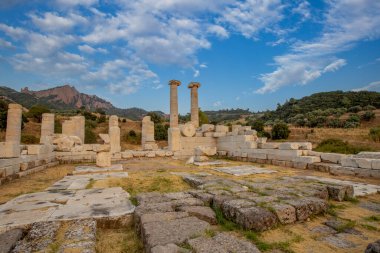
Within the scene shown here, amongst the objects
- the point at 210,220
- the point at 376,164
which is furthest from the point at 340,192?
the point at 376,164

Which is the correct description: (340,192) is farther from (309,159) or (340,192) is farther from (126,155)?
(126,155)

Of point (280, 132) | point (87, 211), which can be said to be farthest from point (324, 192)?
point (280, 132)

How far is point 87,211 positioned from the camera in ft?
11.9

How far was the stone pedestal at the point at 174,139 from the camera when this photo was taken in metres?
13.7

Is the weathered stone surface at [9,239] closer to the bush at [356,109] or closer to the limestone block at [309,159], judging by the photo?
the limestone block at [309,159]

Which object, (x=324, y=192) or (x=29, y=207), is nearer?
(x=29, y=207)

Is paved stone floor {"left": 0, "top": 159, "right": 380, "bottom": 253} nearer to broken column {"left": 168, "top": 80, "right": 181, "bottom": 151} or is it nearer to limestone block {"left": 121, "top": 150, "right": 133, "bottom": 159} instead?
limestone block {"left": 121, "top": 150, "right": 133, "bottom": 159}

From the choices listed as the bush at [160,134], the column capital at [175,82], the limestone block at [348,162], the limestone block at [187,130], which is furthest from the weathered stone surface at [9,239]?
the bush at [160,134]

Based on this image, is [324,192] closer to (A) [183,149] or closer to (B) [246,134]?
(B) [246,134]

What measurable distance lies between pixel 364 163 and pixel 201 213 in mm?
6579

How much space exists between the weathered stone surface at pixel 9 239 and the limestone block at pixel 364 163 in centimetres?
871

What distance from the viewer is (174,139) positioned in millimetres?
13734

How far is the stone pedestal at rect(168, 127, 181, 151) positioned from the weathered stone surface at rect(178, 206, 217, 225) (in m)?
10.0

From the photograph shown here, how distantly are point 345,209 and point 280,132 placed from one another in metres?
27.6
